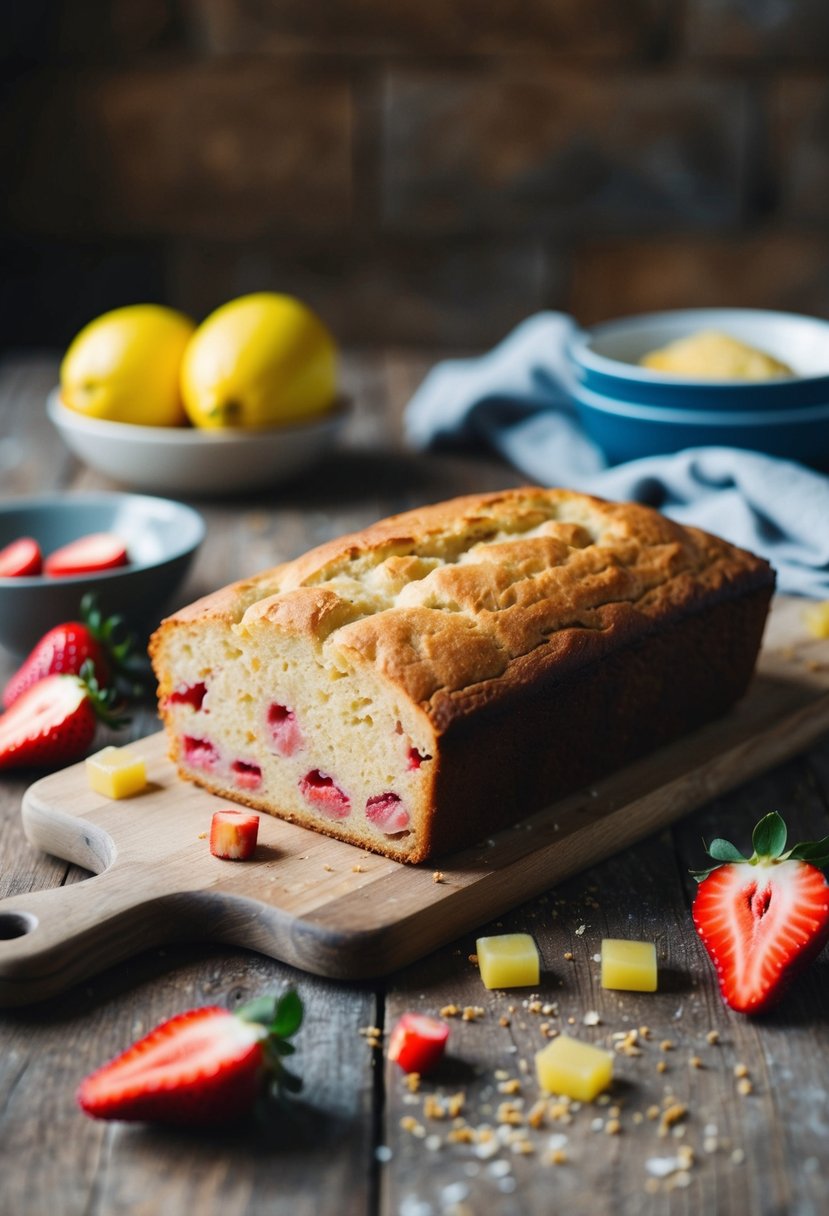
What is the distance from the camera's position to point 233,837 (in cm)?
176

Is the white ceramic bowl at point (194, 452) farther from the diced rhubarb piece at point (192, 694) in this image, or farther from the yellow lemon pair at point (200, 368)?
the diced rhubarb piece at point (192, 694)

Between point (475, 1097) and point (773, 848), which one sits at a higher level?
point (773, 848)

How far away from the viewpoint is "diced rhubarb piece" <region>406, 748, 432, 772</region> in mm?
1742

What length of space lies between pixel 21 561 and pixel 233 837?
90 centimetres

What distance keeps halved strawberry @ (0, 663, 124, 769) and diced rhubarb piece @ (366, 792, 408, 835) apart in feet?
1.77

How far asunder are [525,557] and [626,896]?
20.6 inches

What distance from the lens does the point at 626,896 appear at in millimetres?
1786

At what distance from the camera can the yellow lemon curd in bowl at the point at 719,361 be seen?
2.97 meters

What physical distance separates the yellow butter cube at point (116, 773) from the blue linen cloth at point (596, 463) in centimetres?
127

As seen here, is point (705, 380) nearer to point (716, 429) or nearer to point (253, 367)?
point (716, 429)

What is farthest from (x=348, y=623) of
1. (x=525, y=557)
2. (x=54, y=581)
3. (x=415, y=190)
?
(x=415, y=190)

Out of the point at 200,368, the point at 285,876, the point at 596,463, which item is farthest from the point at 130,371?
the point at 285,876

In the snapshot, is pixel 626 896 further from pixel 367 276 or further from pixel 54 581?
pixel 367 276

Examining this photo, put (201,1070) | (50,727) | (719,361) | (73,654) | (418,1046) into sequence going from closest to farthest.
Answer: (201,1070) < (418,1046) < (50,727) < (73,654) < (719,361)
